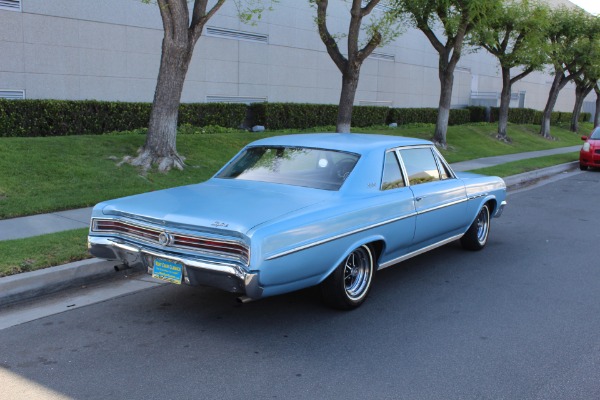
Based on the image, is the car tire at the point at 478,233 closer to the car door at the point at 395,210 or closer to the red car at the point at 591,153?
the car door at the point at 395,210

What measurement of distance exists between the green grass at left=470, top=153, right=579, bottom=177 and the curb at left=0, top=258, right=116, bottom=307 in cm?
1070

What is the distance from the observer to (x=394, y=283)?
246 inches

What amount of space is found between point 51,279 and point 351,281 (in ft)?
9.25

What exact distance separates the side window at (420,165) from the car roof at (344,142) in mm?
103

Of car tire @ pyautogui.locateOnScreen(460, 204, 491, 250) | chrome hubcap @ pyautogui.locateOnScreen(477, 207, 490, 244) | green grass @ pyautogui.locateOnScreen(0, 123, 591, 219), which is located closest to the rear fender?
car tire @ pyautogui.locateOnScreen(460, 204, 491, 250)

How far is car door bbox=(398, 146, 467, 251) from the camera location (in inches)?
237

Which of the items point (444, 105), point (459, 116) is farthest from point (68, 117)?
point (459, 116)

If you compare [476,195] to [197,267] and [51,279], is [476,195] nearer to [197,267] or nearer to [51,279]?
[197,267]

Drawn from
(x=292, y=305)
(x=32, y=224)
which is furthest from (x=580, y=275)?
(x=32, y=224)

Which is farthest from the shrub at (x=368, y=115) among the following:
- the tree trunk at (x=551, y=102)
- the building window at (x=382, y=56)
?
the tree trunk at (x=551, y=102)

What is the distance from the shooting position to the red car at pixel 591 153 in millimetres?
18141

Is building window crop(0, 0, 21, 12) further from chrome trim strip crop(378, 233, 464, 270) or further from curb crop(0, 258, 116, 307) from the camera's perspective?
chrome trim strip crop(378, 233, 464, 270)

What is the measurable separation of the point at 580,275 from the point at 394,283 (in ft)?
7.11

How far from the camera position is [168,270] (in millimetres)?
4605
